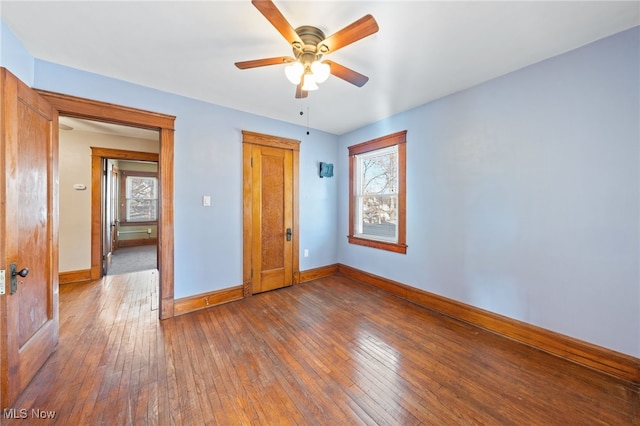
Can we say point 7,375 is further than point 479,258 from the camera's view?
No

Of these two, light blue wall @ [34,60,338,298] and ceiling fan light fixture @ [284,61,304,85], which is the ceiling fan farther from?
light blue wall @ [34,60,338,298]

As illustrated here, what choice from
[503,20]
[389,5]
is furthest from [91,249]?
[503,20]

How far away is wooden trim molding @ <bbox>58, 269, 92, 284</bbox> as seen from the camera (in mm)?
3936

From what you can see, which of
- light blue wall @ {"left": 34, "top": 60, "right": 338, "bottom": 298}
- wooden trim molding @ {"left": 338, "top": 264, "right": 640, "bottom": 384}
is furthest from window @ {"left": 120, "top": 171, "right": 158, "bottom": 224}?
wooden trim molding @ {"left": 338, "top": 264, "right": 640, "bottom": 384}

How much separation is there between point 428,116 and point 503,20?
1.42 m

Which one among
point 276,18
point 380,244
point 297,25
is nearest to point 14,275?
point 276,18

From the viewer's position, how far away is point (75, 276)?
4.02m

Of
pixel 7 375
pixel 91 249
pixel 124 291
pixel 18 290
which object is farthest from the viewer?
pixel 91 249

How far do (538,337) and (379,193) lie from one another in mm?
2533

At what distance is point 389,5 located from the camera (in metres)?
1.60

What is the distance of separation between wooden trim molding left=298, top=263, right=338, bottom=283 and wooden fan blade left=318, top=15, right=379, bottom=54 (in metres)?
3.32

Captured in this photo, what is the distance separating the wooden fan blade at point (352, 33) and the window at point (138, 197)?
7672 millimetres

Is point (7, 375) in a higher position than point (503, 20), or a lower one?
lower

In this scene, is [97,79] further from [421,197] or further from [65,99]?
[421,197]
